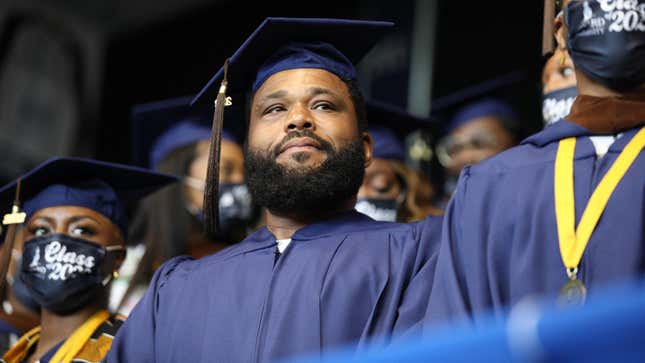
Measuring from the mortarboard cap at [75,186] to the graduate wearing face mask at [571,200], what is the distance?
1.65 m

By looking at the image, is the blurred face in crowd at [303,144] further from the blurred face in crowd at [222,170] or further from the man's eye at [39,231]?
the blurred face in crowd at [222,170]

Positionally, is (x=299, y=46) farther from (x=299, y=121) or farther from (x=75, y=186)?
(x=75, y=186)

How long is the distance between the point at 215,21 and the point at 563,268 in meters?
5.66

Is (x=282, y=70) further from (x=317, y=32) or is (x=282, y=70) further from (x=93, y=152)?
(x=93, y=152)

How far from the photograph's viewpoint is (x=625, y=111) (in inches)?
89.3

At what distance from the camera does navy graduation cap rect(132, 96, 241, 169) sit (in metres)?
4.85

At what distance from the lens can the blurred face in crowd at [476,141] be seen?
16.5 ft

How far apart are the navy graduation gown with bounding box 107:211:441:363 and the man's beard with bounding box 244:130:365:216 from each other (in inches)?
2.7

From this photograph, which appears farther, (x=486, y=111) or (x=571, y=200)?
(x=486, y=111)

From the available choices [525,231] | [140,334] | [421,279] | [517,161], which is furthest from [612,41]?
[140,334]

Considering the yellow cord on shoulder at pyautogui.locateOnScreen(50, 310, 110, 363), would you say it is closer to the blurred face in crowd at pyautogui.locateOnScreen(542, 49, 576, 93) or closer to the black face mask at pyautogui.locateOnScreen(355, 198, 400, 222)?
the black face mask at pyautogui.locateOnScreen(355, 198, 400, 222)

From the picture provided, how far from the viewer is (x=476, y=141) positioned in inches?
200

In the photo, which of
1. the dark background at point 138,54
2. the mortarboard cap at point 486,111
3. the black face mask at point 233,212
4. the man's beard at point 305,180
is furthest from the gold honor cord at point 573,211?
the dark background at point 138,54

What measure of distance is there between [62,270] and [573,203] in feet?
6.31
